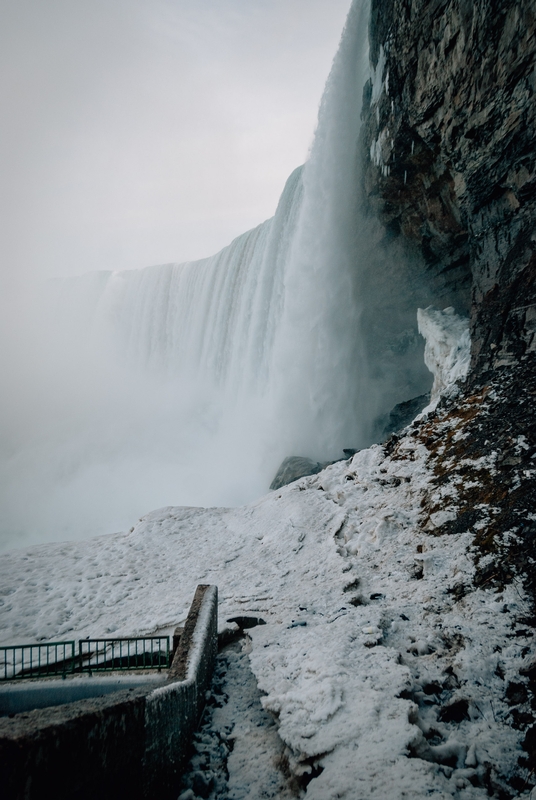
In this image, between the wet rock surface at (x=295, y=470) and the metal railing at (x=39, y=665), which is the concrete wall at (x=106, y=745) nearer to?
the metal railing at (x=39, y=665)

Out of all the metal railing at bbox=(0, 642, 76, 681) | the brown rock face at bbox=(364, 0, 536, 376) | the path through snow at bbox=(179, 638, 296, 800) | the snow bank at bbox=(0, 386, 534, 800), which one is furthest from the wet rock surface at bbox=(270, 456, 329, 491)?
the path through snow at bbox=(179, 638, 296, 800)

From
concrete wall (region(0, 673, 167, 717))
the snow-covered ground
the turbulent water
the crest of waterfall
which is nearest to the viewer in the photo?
the snow-covered ground

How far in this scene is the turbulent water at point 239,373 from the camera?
1797 centimetres

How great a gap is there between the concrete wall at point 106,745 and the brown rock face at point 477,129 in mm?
9009

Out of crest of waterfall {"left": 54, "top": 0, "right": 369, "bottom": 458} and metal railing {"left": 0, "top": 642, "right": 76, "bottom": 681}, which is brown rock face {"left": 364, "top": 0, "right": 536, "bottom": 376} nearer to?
crest of waterfall {"left": 54, "top": 0, "right": 369, "bottom": 458}

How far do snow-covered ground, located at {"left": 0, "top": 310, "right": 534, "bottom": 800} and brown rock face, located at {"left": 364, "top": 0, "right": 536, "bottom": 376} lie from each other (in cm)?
309

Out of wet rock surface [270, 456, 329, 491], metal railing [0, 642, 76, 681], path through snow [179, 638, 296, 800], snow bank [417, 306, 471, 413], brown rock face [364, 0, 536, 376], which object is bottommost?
metal railing [0, 642, 76, 681]

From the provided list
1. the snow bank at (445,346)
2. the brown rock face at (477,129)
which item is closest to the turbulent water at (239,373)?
the brown rock face at (477,129)

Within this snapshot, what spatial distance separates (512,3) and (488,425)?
8.29 meters

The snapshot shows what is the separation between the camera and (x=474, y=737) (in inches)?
112

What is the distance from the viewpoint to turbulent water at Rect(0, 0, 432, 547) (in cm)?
1797

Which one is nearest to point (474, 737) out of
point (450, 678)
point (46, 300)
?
point (450, 678)

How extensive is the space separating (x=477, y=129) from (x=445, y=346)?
6.19 metres

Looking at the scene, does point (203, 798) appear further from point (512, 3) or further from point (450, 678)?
point (512, 3)
